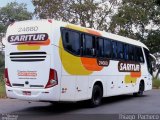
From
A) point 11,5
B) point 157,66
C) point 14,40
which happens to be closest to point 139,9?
point 157,66

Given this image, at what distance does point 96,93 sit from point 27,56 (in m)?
3.51

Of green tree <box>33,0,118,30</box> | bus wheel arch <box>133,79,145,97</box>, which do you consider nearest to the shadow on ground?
bus wheel arch <box>133,79,145,97</box>

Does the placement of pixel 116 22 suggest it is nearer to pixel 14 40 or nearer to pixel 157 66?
pixel 157 66

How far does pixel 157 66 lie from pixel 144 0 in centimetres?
792

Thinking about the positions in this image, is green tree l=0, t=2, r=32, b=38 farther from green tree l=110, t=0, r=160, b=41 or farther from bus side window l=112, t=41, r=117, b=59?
bus side window l=112, t=41, r=117, b=59

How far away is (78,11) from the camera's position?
119 feet

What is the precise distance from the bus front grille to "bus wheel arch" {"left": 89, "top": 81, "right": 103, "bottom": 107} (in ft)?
9.77

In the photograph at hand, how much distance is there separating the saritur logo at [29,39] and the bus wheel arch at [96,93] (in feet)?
10.5

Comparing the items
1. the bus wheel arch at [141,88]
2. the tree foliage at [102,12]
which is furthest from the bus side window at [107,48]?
the tree foliage at [102,12]

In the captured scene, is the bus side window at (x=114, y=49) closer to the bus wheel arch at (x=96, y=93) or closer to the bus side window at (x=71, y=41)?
the bus wheel arch at (x=96, y=93)

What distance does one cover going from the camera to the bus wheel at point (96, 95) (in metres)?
15.6

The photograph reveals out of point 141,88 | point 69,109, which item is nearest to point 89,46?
point 69,109

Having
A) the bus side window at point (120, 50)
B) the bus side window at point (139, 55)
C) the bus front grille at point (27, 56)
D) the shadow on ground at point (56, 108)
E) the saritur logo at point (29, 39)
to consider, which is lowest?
the shadow on ground at point (56, 108)

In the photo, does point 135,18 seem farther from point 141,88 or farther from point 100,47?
point 100,47
